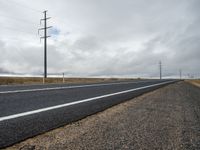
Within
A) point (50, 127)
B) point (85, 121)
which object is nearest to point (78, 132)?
point (50, 127)

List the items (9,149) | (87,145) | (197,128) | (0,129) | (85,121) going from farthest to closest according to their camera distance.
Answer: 1. (85,121)
2. (197,128)
3. (0,129)
4. (87,145)
5. (9,149)

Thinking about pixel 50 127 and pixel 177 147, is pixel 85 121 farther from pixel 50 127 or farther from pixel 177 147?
pixel 177 147

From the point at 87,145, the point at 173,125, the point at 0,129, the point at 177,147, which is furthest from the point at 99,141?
the point at 173,125

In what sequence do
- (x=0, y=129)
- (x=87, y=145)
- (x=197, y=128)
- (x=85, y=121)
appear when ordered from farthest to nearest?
(x=85, y=121) → (x=197, y=128) → (x=0, y=129) → (x=87, y=145)

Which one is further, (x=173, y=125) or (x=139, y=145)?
(x=173, y=125)

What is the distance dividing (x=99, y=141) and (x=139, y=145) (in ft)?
1.72

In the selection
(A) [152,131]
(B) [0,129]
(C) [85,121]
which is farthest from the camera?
(C) [85,121]

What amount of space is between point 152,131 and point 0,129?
2.29 meters

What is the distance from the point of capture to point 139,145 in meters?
3.31

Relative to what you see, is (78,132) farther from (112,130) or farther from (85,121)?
(85,121)

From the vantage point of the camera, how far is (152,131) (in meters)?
4.12

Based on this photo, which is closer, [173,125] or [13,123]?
[13,123]

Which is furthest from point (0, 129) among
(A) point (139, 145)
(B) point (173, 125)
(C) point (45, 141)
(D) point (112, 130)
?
(B) point (173, 125)

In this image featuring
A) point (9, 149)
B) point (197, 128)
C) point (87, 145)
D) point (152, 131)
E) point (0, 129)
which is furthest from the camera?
point (197, 128)
